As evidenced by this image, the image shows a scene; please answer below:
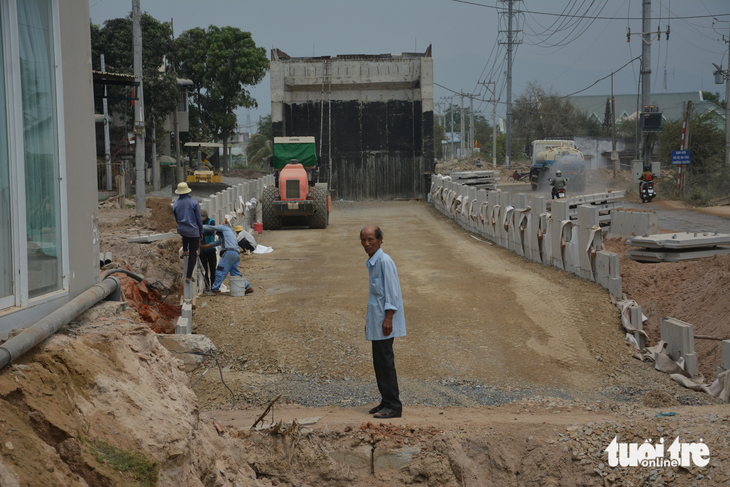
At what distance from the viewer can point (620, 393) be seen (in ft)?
25.9

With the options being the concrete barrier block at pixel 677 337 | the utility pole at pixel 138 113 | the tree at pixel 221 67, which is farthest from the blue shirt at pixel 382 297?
the tree at pixel 221 67

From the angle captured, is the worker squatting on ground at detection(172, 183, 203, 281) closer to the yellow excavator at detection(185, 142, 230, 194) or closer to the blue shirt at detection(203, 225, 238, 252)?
the blue shirt at detection(203, 225, 238, 252)

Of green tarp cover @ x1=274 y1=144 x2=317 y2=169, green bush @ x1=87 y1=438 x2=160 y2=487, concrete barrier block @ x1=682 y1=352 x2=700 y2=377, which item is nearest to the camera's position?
green bush @ x1=87 y1=438 x2=160 y2=487

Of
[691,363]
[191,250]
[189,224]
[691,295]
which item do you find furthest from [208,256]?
[691,295]

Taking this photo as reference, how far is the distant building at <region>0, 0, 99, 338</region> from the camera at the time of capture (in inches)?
158

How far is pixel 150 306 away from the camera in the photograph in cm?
1062

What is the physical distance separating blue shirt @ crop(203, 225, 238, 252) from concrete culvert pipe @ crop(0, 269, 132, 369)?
628 centimetres

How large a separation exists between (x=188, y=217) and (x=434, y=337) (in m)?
4.58

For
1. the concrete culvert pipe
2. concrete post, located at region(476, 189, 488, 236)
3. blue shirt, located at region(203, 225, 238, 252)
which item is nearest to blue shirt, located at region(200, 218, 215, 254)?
blue shirt, located at region(203, 225, 238, 252)

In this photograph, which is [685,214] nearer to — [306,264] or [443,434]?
[306,264]

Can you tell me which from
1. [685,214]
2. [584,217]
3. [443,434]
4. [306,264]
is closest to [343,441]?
[443,434]

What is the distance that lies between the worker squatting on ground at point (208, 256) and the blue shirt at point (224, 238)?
0.66 feet

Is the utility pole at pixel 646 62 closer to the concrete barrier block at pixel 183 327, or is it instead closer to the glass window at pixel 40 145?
the concrete barrier block at pixel 183 327

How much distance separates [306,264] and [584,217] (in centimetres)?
633
